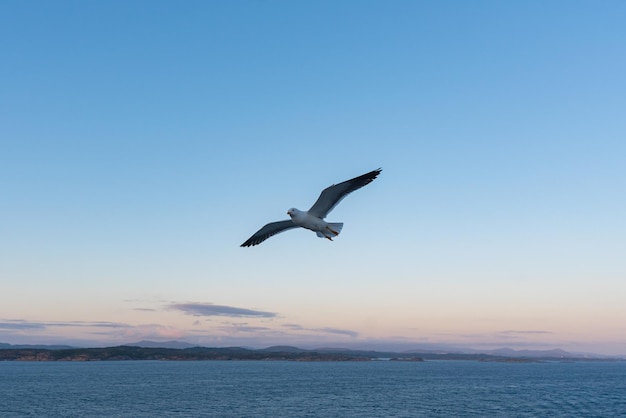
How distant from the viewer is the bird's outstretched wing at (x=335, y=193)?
15.5 metres

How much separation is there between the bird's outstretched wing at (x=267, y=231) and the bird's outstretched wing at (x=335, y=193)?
7.04 feet

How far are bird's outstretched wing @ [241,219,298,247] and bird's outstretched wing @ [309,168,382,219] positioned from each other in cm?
215

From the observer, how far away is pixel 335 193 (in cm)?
1636

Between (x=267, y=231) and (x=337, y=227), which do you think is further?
(x=267, y=231)

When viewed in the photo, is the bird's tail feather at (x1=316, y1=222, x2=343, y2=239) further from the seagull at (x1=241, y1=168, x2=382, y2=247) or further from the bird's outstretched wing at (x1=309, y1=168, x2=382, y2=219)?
the bird's outstretched wing at (x1=309, y1=168, x2=382, y2=219)

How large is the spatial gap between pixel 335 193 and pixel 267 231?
378 cm

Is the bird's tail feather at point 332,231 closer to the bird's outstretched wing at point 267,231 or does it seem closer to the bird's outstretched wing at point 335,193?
the bird's outstretched wing at point 335,193

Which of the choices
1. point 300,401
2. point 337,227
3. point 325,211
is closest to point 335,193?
point 325,211

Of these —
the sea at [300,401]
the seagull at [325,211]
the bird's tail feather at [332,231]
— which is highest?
the seagull at [325,211]

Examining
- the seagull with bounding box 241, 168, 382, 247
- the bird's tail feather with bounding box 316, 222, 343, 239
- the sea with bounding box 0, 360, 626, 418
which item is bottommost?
the sea with bounding box 0, 360, 626, 418

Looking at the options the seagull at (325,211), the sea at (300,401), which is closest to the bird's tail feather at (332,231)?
the seagull at (325,211)

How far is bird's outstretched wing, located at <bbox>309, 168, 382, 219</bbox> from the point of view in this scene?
1548 cm

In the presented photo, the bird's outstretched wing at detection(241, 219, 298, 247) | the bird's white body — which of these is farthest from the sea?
the bird's white body

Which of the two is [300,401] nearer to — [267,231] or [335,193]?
[267,231]
